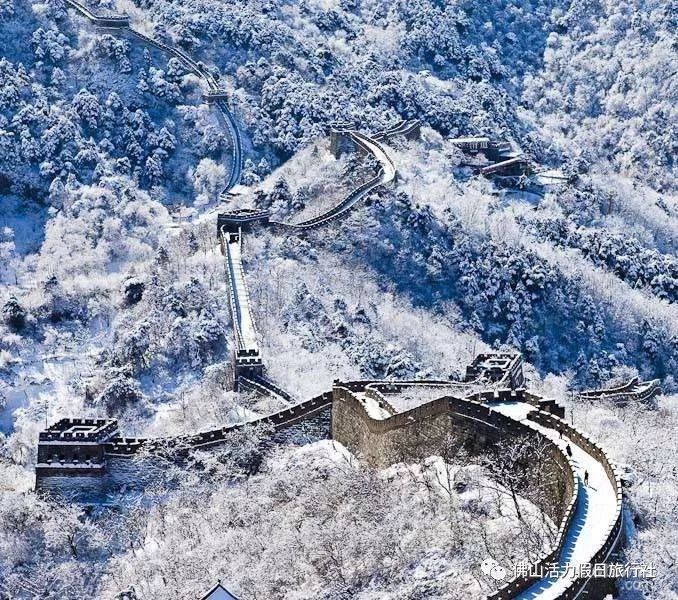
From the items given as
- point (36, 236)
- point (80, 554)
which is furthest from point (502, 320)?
point (80, 554)

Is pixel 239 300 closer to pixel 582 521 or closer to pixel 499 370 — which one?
pixel 499 370

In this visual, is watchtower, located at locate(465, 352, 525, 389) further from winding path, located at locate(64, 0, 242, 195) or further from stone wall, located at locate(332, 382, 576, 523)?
winding path, located at locate(64, 0, 242, 195)

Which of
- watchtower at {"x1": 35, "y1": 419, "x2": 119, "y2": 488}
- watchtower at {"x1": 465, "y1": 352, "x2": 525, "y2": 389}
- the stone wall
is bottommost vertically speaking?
watchtower at {"x1": 35, "y1": 419, "x2": 119, "y2": 488}

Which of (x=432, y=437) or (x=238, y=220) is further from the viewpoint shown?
(x=238, y=220)

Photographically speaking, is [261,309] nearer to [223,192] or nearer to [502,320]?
[502,320]

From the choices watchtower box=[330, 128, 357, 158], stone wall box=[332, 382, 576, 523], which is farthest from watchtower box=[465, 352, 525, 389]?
watchtower box=[330, 128, 357, 158]

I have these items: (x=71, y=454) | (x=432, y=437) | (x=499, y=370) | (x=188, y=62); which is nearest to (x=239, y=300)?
(x=499, y=370)
